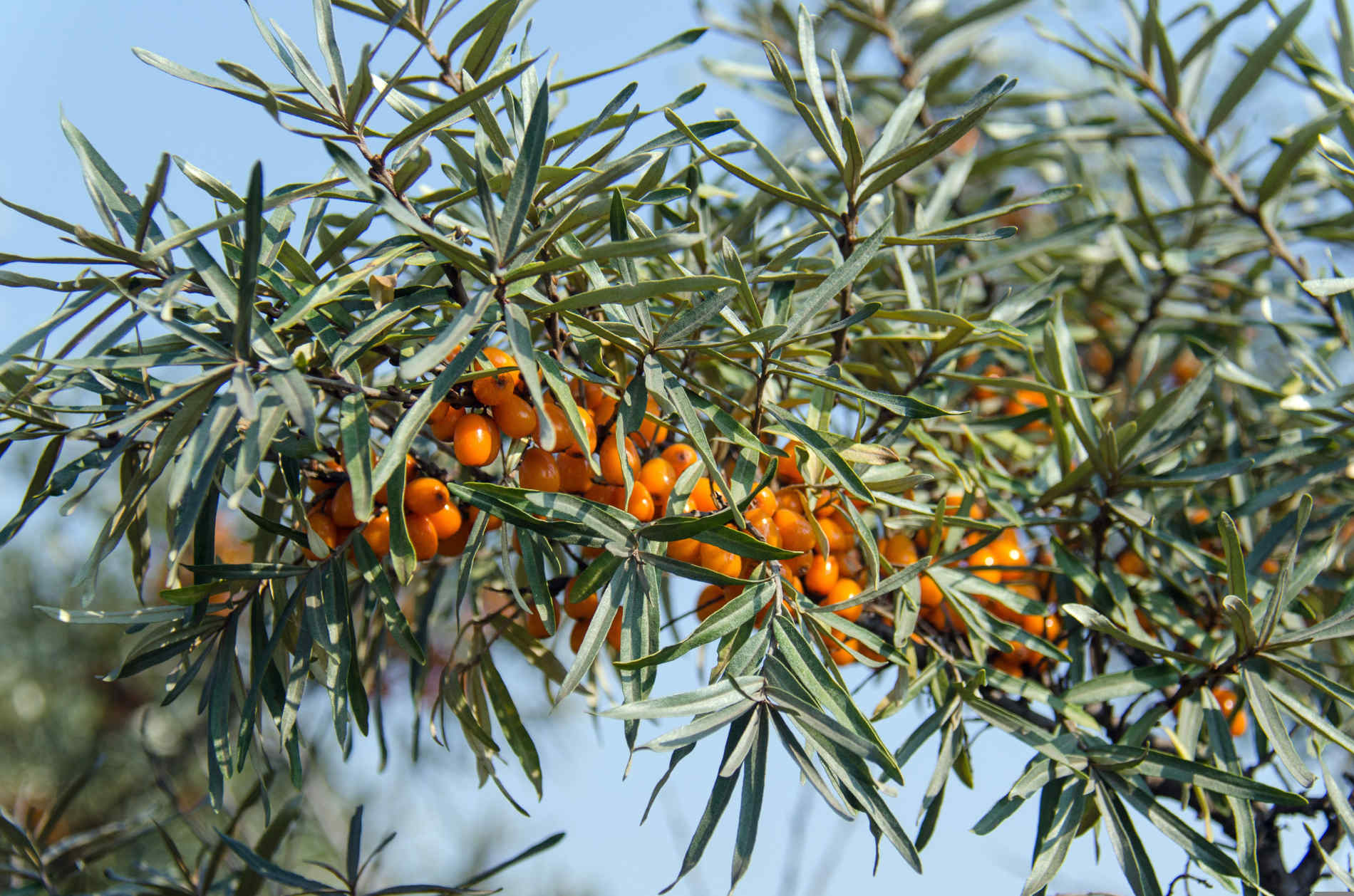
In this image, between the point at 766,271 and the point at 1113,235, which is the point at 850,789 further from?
the point at 1113,235

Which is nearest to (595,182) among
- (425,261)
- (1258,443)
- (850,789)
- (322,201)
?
(425,261)

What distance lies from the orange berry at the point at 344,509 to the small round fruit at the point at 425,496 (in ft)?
0.13

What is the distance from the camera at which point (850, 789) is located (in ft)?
1.82

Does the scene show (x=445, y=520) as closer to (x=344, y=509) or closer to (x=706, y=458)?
(x=344, y=509)

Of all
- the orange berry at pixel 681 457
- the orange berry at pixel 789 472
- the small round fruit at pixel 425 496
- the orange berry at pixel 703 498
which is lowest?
the small round fruit at pixel 425 496

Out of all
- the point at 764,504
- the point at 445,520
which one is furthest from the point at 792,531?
the point at 445,520

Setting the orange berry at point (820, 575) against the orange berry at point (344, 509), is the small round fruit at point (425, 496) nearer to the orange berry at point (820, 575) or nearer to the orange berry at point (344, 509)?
the orange berry at point (344, 509)

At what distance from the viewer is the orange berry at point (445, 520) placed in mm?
677

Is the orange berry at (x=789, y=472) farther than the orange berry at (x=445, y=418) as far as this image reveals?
Yes

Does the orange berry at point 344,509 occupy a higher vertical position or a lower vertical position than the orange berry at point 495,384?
lower

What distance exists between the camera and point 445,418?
2.14 feet

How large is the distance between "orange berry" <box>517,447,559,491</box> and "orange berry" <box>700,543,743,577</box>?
11cm

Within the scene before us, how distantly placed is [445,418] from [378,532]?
0.10 meters

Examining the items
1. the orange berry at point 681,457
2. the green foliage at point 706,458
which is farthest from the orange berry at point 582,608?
the orange berry at point 681,457
